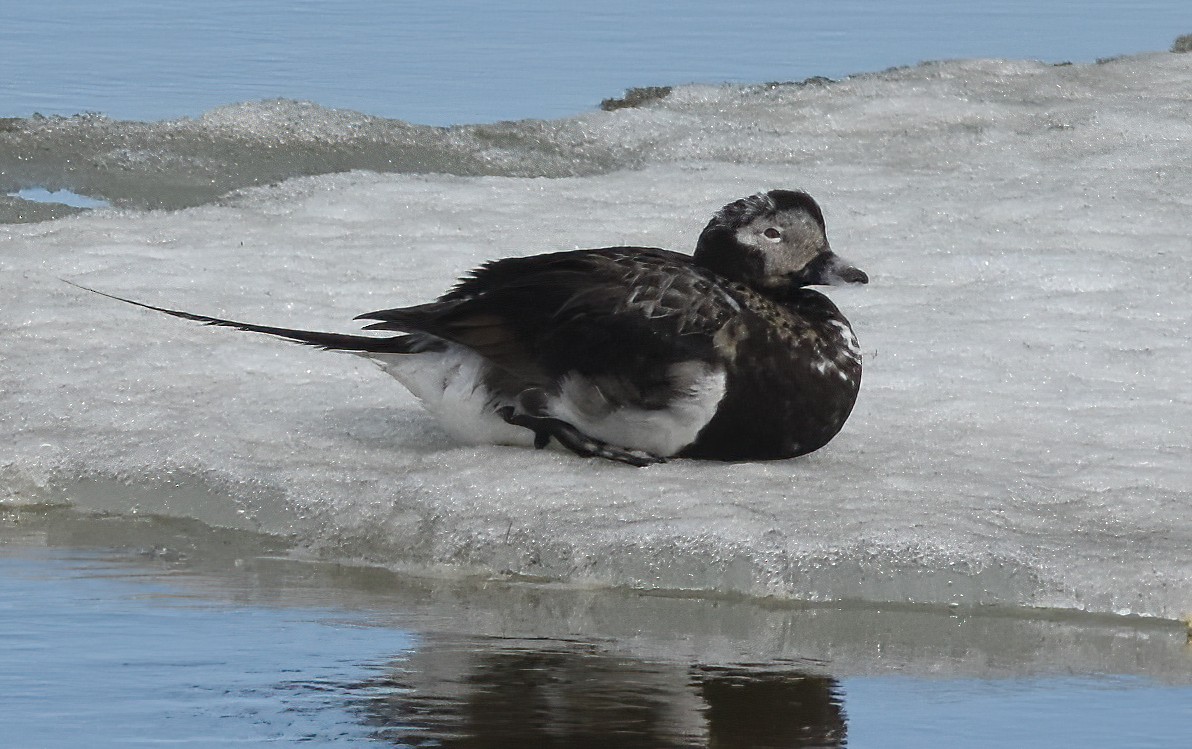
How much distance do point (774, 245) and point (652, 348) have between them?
1.92ft

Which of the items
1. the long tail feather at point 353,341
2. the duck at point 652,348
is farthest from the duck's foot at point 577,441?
the long tail feather at point 353,341

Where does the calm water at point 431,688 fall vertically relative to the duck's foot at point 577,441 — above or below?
below

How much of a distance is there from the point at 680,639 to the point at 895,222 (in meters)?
4.40

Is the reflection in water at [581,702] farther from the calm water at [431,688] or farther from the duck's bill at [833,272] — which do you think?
the duck's bill at [833,272]

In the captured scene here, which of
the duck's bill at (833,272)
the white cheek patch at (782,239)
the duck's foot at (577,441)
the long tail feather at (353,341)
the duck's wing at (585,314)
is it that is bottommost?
the duck's foot at (577,441)

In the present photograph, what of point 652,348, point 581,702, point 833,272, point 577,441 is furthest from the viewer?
point 833,272

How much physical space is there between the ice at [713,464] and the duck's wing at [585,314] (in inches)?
11.2

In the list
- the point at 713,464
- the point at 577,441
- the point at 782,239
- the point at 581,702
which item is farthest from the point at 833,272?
the point at 581,702

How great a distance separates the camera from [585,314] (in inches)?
197

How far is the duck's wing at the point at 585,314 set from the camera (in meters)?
4.93

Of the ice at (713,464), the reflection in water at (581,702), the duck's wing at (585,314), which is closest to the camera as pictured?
the reflection in water at (581,702)

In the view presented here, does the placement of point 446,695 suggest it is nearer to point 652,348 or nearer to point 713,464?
point 652,348

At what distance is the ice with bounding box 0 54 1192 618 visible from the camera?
4461mm

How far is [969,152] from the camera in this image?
9641mm
